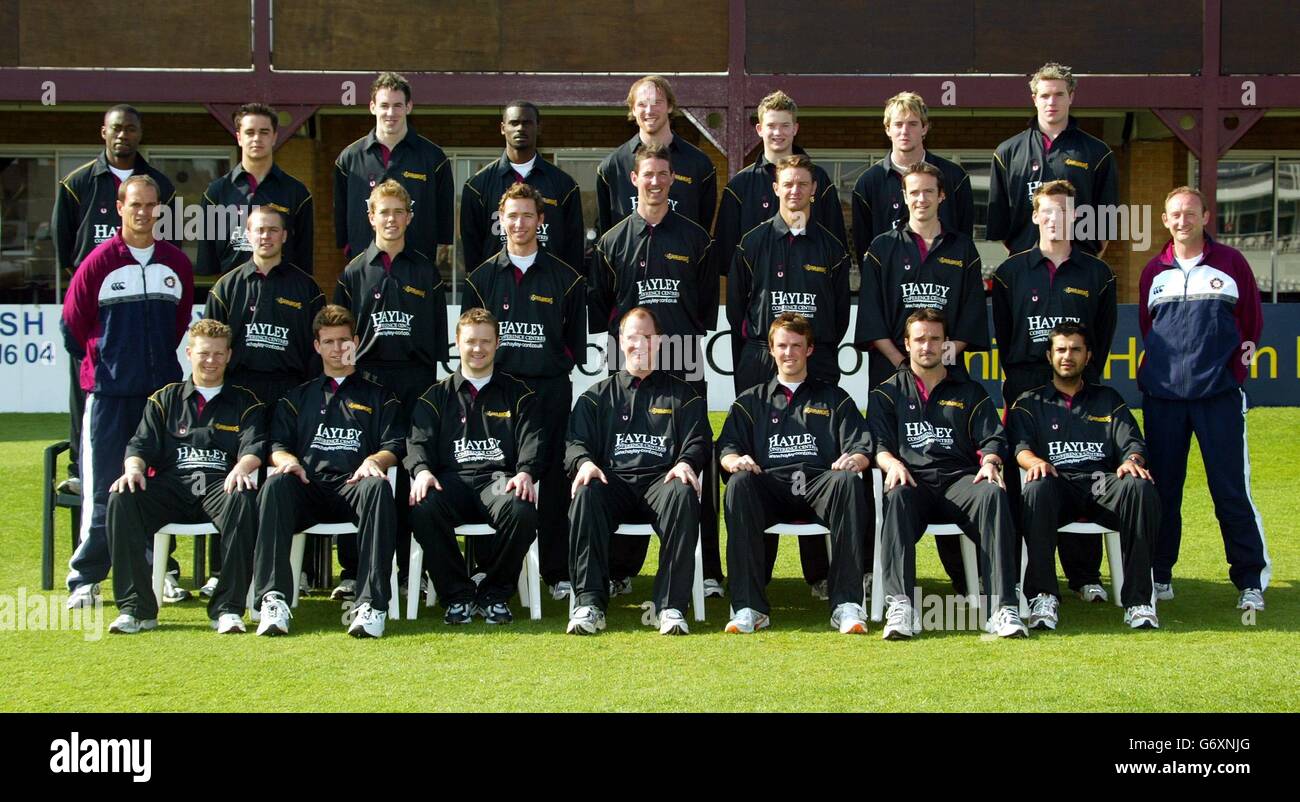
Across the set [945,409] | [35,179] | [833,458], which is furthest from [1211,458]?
[35,179]

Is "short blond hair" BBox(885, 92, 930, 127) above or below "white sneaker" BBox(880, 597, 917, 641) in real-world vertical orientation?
above

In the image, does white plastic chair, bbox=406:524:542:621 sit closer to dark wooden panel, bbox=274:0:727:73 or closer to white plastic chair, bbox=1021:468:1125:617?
white plastic chair, bbox=1021:468:1125:617

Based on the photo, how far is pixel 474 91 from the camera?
15.1 metres

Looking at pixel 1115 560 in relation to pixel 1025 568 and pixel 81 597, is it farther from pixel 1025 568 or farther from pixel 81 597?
pixel 81 597

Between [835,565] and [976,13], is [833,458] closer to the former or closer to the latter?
[835,565]

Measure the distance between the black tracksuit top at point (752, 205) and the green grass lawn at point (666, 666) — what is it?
6.23ft

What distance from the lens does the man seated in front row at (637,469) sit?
6.21m

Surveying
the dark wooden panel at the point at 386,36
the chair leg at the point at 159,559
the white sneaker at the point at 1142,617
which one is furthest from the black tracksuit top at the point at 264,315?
the dark wooden panel at the point at 386,36

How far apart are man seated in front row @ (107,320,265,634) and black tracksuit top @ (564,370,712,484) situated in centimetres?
148

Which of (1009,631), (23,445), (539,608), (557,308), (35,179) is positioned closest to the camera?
(1009,631)

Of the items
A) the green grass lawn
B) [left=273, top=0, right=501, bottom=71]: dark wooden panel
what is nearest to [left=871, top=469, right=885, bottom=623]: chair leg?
the green grass lawn

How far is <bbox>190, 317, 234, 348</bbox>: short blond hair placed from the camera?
21.6 ft

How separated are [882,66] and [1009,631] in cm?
1036

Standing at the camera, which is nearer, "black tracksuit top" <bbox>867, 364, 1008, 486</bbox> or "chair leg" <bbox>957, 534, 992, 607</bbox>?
"chair leg" <bbox>957, 534, 992, 607</bbox>
